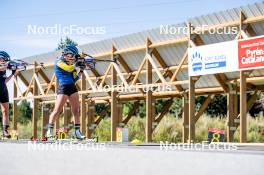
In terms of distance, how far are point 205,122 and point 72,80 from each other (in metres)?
20.4

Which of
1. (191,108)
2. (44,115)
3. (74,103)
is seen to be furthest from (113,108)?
(74,103)

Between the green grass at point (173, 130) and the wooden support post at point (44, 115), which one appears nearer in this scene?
the green grass at point (173, 130)

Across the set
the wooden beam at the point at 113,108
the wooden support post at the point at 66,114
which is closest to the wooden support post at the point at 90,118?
the wooden support post at the point at 66,114

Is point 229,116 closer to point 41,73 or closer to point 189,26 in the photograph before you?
point 189,26

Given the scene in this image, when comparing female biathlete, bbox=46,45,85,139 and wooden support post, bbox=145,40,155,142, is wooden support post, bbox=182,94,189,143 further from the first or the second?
female biathlete, bbox=46,45,85,139

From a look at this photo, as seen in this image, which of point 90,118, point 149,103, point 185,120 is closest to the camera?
point 149,103

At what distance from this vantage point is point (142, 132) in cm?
3070

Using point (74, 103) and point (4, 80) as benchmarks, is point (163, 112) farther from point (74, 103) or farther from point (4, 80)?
point (74, 103)

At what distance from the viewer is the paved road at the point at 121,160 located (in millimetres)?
5473

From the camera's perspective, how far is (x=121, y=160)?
711cm

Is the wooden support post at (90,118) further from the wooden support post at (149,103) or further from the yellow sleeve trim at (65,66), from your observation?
the yellow sleeve trim at (65,66)

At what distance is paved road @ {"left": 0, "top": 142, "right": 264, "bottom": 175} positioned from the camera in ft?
18.0

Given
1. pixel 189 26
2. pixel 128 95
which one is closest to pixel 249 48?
pixel 189 26

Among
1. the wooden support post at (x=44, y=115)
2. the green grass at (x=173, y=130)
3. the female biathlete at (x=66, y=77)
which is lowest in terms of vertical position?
the green grass at (x=173, y=130)
